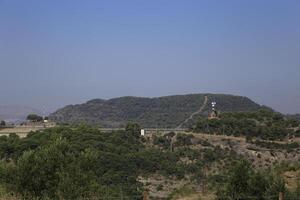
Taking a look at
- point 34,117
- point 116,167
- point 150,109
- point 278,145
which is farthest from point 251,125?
point 150,109

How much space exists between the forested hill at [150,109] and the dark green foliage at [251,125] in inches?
1029

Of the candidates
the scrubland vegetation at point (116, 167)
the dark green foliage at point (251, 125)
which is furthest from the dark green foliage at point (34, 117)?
the dark green foliage at point (251, 125)

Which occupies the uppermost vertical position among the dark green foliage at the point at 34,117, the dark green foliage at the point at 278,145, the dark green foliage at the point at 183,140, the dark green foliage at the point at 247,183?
the dark green foliage at the point at 34,117

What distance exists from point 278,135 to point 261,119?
10752 millimetres

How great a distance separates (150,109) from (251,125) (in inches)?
2341

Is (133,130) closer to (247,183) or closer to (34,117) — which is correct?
(34,117)

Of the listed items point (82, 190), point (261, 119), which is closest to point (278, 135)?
point (261, 119)

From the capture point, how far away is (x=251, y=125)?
94.7 meters

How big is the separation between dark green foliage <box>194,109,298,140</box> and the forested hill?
26.1m

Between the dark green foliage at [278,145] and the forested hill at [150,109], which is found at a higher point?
the forested hill at [150,109]

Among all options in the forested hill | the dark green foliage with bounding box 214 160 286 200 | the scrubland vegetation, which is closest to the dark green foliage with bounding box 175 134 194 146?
the scrubland vegetation

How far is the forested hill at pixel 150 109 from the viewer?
13600 centimetres

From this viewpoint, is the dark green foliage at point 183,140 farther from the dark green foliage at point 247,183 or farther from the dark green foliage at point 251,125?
the dark green foliage at point 247,183

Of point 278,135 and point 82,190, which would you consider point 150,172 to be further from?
point 82,190
